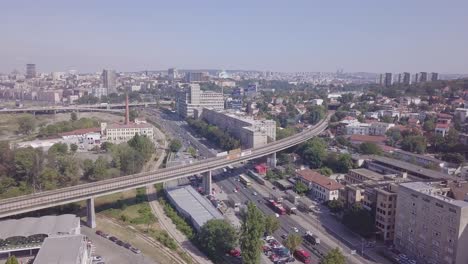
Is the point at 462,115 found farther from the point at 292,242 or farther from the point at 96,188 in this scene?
the point at 96,188

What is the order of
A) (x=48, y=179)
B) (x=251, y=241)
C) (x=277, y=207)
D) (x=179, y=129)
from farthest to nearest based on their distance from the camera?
(x=179, y=129) → (x=48, y=179) → (x=277, y=207) → (x=251, y=241)

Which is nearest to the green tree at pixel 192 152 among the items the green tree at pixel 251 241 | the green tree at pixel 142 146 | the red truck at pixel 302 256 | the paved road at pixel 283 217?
the green tree at pixel 142 146

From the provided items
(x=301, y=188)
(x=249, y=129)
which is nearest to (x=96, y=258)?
(x=301, y=188)

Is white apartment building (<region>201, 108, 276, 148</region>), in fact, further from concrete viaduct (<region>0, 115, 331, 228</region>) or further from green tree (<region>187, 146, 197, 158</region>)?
concrete viaduct (<region>0, 115, 331, 228</region>)

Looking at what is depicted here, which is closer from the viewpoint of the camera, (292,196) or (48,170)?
(48,170)

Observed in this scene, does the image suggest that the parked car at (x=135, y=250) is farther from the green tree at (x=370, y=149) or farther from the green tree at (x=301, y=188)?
the green tree at (x=370, y=149)

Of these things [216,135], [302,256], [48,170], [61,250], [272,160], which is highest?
[48,170]

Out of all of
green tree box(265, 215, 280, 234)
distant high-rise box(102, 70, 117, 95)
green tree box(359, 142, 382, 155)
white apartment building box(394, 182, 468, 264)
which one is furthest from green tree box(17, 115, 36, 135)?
distant high-rise box(102, 70, 117, 95)
